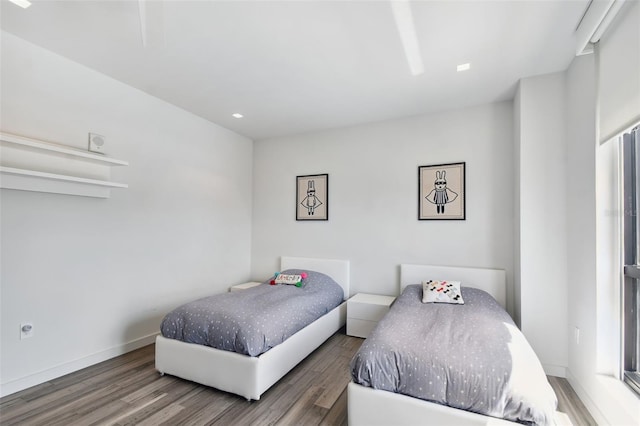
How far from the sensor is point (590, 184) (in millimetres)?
2217

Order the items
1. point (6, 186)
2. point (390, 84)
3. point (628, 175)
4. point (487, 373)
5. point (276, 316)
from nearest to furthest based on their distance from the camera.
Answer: point (487, 373)
point (628, 175)
point (6, 186)
point (276, 316)
point (390, 84)

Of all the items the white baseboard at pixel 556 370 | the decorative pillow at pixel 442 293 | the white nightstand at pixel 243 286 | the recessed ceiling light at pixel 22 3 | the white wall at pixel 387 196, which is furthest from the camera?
the white nightstand at pixel 243 286

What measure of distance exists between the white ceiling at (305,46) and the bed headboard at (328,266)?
2.07 metres

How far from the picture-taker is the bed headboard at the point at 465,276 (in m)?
3.17

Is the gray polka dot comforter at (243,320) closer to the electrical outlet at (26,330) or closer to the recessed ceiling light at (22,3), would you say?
the electrical outlet at (26,330)

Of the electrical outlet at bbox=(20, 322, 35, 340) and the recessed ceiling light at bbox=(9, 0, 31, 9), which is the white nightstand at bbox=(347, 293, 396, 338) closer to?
the electrical outlet at bbox=(20, 322, 35, 340)

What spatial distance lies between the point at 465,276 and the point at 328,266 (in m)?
1.70

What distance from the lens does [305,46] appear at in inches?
90.3

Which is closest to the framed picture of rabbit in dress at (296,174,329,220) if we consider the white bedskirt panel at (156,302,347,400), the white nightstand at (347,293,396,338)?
the white nightstand at (347,293,396,338)

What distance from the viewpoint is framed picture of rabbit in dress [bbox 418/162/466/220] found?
11.3 ft

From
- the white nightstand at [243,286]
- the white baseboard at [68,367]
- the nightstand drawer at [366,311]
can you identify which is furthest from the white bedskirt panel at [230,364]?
the white nightstand at [243,286]

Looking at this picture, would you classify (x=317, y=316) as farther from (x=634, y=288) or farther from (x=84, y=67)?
(x=84, y=67)

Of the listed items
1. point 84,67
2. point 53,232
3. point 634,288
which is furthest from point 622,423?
point 84,67

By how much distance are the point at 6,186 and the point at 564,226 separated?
4523 mm
